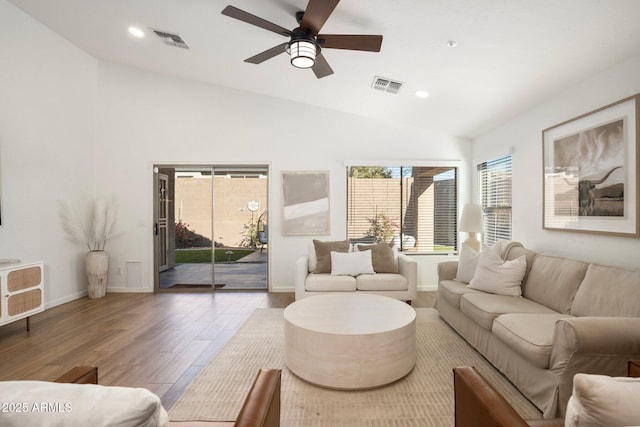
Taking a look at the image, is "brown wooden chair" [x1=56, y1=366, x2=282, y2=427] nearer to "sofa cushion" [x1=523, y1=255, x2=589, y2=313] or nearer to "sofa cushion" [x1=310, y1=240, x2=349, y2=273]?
"sofa cushion" [x1=523, y1=255, x2=589, y2=313]

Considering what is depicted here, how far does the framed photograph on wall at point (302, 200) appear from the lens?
5.36m

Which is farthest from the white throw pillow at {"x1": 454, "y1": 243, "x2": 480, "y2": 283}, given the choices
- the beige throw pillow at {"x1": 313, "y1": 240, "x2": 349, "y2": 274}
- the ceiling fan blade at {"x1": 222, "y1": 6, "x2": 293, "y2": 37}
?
the ceiling fan blade at {"x1": 222, "y1": 6, "x2": 293, "y2": 37}

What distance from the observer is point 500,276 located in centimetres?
322

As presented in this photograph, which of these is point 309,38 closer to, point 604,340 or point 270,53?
point 270,53

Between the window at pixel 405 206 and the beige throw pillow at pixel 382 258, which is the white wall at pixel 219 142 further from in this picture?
the beige throw pillow at pixel 382 258

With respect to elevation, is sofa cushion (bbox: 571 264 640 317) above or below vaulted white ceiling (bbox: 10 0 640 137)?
below

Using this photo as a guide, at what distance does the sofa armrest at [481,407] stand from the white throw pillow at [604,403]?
0.81ft

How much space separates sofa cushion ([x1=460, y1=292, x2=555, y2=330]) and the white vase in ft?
16.5

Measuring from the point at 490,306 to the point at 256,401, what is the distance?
2.30m

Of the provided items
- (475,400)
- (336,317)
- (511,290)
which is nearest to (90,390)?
(475,400)

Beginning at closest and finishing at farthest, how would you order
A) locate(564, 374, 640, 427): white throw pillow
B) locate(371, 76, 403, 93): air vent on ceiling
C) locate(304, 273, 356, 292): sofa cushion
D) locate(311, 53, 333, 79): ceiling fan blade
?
locate(564, 374, 640, 427): white throw pillow
locate(311, 53, 333, 79): ceiling fan blade
locate(371, 76, 403, 93): air vent on ceiling
locate(304, 273, 356, 292): sofa cushion

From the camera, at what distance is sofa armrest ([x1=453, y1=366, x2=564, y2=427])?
1.14 meters

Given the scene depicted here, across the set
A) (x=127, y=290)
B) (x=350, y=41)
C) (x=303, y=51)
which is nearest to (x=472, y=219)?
(x=350, y=41)

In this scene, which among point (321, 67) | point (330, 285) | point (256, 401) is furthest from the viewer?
A: point (330, 285)
